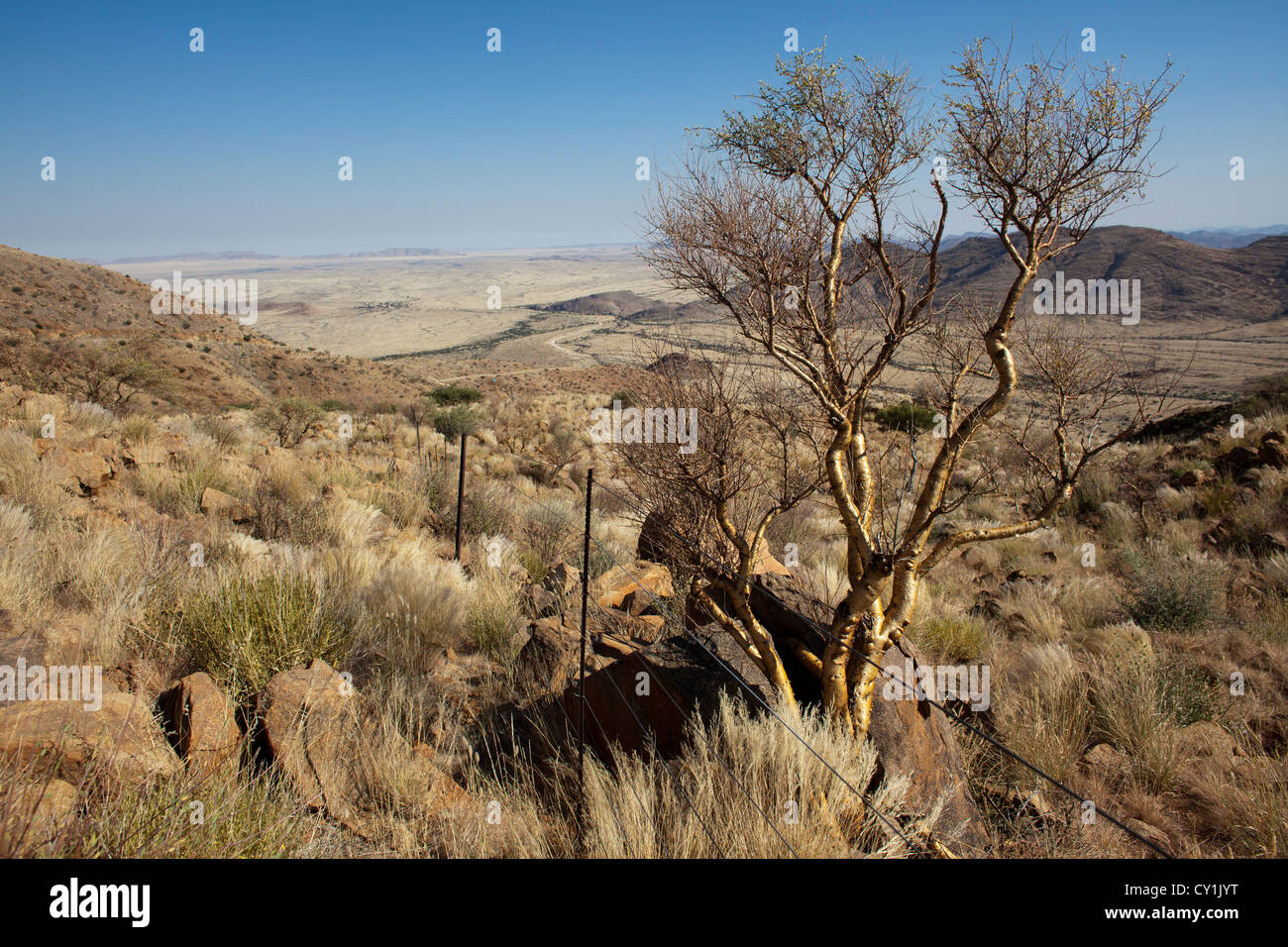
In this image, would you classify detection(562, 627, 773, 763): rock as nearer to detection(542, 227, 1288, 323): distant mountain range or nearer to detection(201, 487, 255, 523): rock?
detection(201, 487, 255, 523): rock

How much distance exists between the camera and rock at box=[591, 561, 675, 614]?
239 inches

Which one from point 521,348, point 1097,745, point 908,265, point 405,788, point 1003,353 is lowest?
point 1097,745

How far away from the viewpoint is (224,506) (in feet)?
25.0

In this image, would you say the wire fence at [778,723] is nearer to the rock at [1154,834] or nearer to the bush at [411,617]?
the rock at [1154,834]

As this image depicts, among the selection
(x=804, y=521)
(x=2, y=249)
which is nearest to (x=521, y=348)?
(x=2, y=249)

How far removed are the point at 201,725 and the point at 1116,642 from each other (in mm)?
7150

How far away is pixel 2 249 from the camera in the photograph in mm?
40969

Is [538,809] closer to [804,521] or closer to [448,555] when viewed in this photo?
[448,555]

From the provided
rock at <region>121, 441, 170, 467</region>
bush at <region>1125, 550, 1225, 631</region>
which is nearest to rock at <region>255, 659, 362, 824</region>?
rock at <region>121, 441, 170, 467</region>

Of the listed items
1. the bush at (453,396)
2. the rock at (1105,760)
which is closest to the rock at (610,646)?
the rock at (1105,760)

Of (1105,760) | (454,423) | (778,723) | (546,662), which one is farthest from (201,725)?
(454,423)

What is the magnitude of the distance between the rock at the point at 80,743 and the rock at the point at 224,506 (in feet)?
16.5

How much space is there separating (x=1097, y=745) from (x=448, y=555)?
257 inches

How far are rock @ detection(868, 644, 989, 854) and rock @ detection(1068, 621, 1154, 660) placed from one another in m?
2.85
